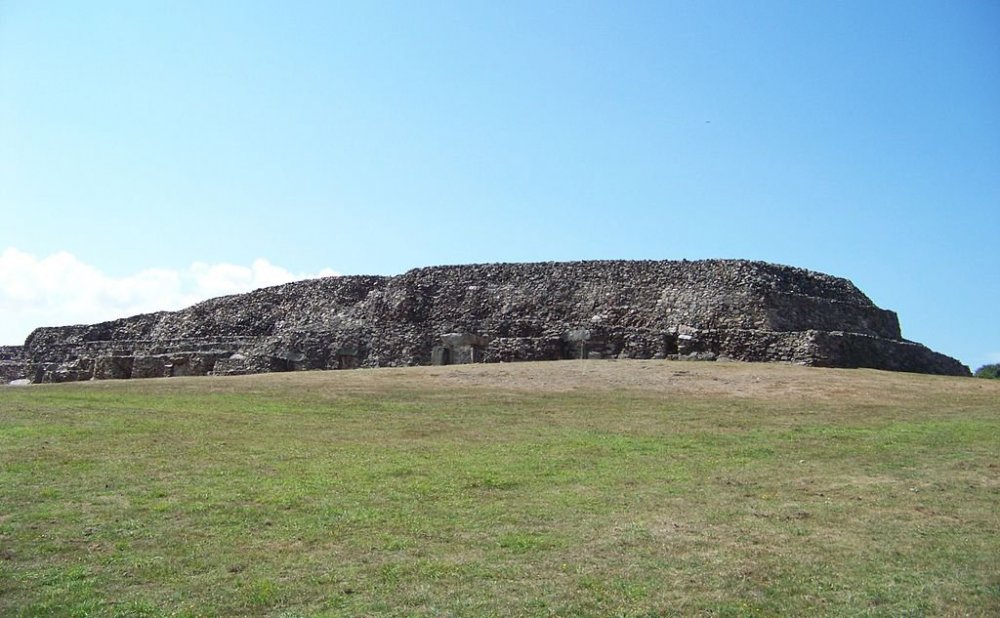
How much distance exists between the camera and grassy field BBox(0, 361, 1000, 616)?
28.5 feet

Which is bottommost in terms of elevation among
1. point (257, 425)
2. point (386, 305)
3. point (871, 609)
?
point (871, 609)

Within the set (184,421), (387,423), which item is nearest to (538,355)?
(387,423)

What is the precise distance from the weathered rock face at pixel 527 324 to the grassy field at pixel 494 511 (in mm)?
14244

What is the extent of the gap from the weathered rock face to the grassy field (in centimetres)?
1424

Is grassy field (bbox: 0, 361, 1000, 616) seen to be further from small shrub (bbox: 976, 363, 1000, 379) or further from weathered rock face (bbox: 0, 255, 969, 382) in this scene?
small shrub (bbox: 976, 363, 1000, 379)

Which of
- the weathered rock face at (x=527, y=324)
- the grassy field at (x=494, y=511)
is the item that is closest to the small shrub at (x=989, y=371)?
the weathered rock face at (x=527, y=324)

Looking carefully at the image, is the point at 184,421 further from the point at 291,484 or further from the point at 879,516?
the point at 879,516

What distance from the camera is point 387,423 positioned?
19.9 meters

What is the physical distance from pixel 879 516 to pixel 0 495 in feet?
37.1

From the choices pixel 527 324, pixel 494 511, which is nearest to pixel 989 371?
pixel 527 324

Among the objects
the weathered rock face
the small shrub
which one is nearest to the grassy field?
the weathered rock face

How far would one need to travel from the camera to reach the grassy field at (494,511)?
341 inches

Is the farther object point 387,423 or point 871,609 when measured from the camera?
point 387,423

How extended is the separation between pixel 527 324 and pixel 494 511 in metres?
28.6
